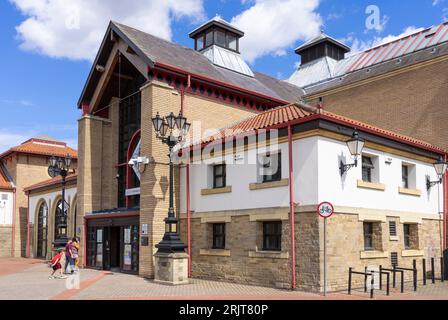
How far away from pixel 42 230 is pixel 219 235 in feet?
59.8

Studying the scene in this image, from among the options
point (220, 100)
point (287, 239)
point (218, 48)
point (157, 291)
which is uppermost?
point (218, 48)

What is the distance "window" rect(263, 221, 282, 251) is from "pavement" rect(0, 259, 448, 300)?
4.32ft

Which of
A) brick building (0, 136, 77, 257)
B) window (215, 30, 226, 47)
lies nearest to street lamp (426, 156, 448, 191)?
window (215, 30, 226, 47)

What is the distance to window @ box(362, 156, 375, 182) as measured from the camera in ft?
51.7

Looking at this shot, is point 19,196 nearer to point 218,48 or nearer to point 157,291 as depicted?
point 218,48

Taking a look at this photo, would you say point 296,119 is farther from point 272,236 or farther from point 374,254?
point 374,254

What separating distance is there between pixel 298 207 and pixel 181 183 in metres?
5.96

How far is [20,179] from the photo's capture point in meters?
33.9

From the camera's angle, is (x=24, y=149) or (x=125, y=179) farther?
(x=24, y=149)

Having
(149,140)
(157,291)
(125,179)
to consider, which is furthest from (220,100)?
(157,291)

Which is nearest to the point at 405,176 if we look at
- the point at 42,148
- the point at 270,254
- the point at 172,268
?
the point at 270,254

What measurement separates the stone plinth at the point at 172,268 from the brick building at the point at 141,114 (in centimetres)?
165

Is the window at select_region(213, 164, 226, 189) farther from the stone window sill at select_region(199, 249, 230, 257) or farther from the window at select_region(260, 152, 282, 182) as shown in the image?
the stone window sill at select_region(199, 249, 230, 257)

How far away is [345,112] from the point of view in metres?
26.6
